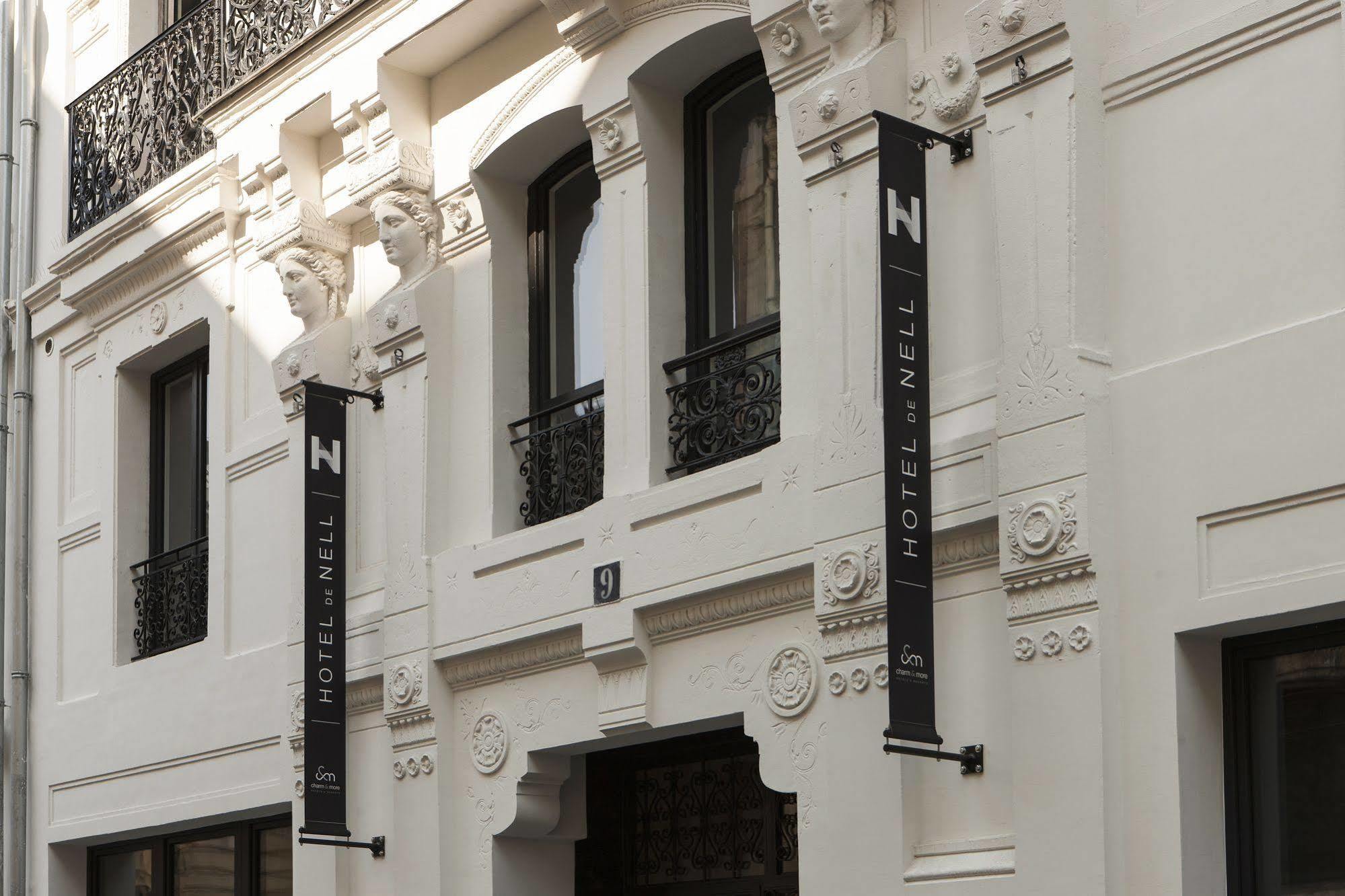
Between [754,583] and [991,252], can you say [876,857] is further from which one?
[991,252]

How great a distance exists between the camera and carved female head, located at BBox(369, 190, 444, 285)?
11.4 m

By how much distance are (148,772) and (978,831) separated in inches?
273

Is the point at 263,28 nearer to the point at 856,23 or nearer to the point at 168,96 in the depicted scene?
the point at 168,96

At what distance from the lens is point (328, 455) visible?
37.3ft

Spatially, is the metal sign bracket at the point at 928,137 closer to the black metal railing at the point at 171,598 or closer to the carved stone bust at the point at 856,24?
the carved stone bust at the point at 856,24

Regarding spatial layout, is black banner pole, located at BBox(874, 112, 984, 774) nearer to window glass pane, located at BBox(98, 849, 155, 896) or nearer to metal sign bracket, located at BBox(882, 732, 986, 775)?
metal sign bracket, located at BBox(882, 732, 986, 775)

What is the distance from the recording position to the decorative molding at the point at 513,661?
1020cm

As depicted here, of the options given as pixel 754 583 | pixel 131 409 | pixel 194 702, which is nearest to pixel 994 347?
pixel 754 583

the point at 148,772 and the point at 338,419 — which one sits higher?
the point at 338,419

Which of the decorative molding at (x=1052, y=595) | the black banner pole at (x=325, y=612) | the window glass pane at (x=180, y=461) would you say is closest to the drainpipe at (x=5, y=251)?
the window glass pane at (x=180, y=461)

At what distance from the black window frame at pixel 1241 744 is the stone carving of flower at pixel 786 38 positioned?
11.5 feet

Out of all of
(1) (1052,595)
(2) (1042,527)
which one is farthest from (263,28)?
(1) (1052,595)

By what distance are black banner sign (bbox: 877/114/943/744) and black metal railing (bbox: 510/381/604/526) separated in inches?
108

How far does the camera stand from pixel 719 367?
32.7 feet
